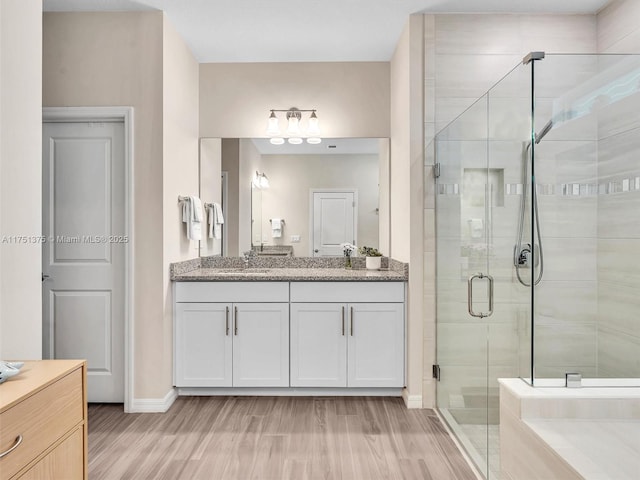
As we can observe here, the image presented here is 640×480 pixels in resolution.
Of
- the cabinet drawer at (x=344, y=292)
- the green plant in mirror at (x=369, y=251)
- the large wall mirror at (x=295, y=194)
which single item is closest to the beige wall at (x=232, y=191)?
the large wall mirror at (x=295, y=194)

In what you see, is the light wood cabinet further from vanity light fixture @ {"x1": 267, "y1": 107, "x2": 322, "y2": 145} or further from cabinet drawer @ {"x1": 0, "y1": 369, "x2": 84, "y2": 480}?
vanity light fixture @ {"x1": 267, "y1": 107, "x2": 322, "y2": 145}

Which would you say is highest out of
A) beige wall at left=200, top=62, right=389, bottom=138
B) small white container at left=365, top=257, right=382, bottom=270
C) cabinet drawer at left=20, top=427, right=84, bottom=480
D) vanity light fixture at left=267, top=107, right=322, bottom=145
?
beige wall at left=200, top=62, right=389, bottom=138

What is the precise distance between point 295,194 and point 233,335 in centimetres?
135

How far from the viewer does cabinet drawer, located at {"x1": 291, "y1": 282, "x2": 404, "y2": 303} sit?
3082mm

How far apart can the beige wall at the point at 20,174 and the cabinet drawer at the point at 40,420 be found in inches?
13.5

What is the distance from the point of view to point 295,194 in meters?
3.82

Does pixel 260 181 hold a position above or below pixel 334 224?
above

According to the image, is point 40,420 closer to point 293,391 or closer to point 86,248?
point 86,248

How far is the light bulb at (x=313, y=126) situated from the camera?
3627 mm

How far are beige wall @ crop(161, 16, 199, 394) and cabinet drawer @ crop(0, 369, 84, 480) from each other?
1247 millimetres

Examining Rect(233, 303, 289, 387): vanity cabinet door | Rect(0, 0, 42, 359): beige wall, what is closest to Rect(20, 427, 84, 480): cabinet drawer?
Rect(0, 0, 42, 359): beige wall

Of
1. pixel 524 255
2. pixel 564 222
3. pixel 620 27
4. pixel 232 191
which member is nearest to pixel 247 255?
pixel 232 191

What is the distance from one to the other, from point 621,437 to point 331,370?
1.94 metres

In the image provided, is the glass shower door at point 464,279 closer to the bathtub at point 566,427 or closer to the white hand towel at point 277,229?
the bathtub at point 566,427
